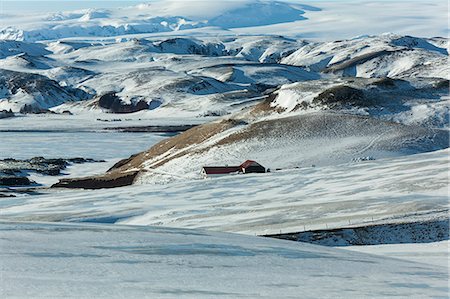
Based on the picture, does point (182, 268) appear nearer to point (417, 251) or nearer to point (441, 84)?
point (417, 251)

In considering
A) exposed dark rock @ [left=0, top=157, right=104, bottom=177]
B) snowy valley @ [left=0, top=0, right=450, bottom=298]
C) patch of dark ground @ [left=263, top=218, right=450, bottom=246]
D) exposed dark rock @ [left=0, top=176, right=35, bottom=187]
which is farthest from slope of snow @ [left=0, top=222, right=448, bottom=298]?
exposed dark rock @ [left=0, top=157, right=104, bottom=177]

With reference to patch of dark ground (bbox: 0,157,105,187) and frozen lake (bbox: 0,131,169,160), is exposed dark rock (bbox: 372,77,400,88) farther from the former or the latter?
patch of dark ground (bbox: 0,157,105,187)

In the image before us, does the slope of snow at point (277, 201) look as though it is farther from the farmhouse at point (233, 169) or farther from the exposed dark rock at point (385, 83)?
the exposed dark rock at point (385, 83)

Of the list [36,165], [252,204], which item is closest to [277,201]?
[252,204]

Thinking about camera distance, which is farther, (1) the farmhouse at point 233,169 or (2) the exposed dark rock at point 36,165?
(2) the exposed dark rock at point 36,165

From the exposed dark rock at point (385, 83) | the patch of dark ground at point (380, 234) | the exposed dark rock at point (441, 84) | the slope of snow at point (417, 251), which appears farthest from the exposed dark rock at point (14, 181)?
the exposed dark rock at point (441, 84)

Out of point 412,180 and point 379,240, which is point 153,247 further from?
point 412,180
